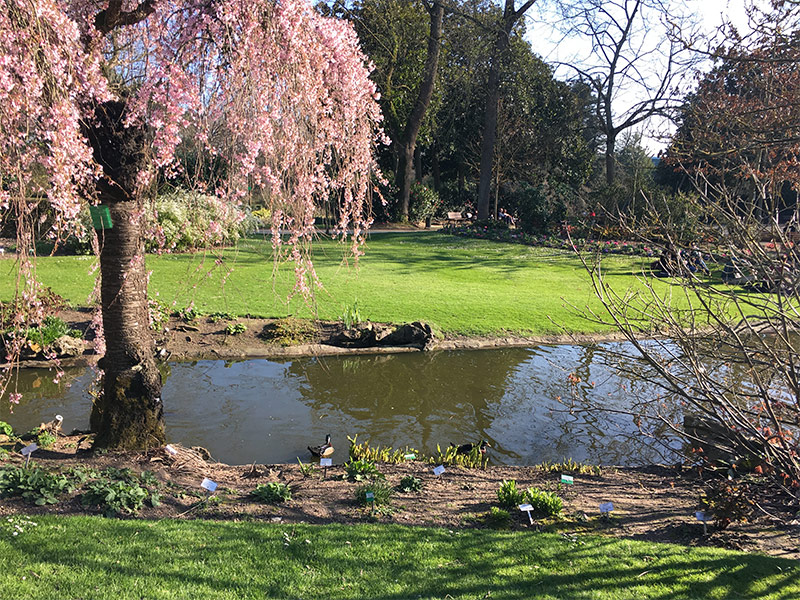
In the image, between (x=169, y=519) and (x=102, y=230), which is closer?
(x=169, y=519)

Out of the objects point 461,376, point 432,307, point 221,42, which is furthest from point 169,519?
point 432,307

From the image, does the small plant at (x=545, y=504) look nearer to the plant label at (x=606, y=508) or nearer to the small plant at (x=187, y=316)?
the plant label at (x=606, y=508)

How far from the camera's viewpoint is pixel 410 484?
533cm

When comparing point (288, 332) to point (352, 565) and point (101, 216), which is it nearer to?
point (101, 216)

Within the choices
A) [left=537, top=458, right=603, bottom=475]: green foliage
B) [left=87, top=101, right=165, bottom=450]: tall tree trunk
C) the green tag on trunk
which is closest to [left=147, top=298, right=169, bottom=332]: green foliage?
[left=87, top=101, right=165, bottom=450]: tall tree trunk

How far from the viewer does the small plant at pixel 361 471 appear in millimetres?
5539

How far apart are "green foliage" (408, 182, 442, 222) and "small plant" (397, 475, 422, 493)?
75.3 ft

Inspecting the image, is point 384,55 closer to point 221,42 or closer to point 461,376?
point 461,376

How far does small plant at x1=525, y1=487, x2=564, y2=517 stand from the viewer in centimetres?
481

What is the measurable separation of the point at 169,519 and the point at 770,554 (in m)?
4.35

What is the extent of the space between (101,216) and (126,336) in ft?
3.83

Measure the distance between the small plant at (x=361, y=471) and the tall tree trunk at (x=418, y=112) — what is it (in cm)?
1973

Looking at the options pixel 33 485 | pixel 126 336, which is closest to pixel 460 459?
pixel 126 336

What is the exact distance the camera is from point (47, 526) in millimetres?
3824
